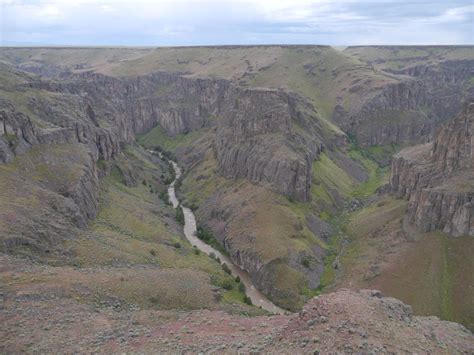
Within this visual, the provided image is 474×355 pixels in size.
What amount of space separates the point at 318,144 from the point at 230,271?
86.5m

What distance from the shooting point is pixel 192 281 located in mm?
86312

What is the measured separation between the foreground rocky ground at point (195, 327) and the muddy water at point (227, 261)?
94.8 ft

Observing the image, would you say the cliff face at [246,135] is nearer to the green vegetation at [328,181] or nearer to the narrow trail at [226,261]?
the green vegetation at [328,181]

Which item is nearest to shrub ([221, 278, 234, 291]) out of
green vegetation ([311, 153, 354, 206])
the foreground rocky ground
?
the foreground rocky ground

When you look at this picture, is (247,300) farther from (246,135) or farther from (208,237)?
(246,135)

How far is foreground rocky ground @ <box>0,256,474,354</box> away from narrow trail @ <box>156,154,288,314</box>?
94.6 ft

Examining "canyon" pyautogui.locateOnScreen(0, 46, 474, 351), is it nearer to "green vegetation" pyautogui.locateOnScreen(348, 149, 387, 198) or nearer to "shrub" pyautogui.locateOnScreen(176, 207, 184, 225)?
"green vegetation" pyautogui.locateOnScreen(348, 149, 387, 198)

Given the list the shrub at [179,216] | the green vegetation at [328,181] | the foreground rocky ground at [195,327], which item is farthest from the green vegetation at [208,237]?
the foreground rocky ground at [195,327]

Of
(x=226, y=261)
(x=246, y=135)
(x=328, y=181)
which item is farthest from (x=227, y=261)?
(x=246, y=135)

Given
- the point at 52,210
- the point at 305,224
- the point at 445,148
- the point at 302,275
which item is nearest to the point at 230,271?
the point at 302,275

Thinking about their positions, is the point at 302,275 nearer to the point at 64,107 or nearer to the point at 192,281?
the point at 192,281

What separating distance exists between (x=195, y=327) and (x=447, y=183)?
72484 mm

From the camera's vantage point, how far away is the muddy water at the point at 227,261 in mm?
96688

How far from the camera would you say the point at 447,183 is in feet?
337
